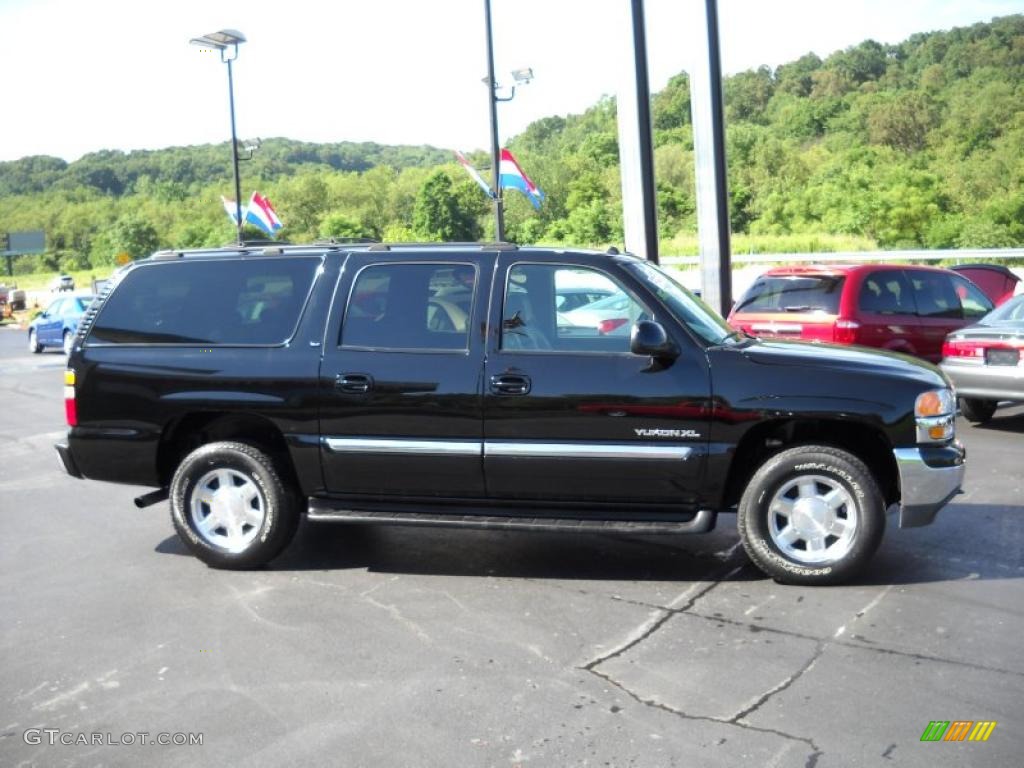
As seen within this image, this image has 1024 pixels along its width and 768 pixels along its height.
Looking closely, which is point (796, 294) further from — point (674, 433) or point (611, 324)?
point (674, 433)

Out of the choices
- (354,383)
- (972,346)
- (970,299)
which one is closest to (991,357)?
(972,346)

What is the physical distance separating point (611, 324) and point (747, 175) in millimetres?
70003

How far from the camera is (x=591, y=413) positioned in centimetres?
615

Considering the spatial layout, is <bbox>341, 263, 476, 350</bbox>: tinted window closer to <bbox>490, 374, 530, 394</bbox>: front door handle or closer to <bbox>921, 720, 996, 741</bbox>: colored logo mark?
<bbox>490, 374, 530, 394</bbox>: front door handle

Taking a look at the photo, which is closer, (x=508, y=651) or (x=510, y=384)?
(x=508, y=651)

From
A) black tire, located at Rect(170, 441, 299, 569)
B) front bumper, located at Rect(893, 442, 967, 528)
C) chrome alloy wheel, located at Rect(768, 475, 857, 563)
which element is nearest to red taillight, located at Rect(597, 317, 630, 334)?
chrome alloy wheel, located at Rect(768, 475, 857, 563)

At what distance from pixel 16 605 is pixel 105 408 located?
51.8 inches

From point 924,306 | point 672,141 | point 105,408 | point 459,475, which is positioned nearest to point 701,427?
point 459,475

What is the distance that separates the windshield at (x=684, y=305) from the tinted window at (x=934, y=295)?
20.4 ft

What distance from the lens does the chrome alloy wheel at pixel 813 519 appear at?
6.09 meters

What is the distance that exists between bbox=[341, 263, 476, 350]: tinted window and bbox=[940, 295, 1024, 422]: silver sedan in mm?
6168

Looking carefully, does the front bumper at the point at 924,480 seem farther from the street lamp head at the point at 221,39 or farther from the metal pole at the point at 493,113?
the street lamp head at the point at 221,39

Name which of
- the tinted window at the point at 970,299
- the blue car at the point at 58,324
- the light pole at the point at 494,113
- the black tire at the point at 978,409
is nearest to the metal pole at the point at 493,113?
the light pole at the point at 494,113

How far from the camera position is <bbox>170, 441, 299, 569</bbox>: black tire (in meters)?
6.62
